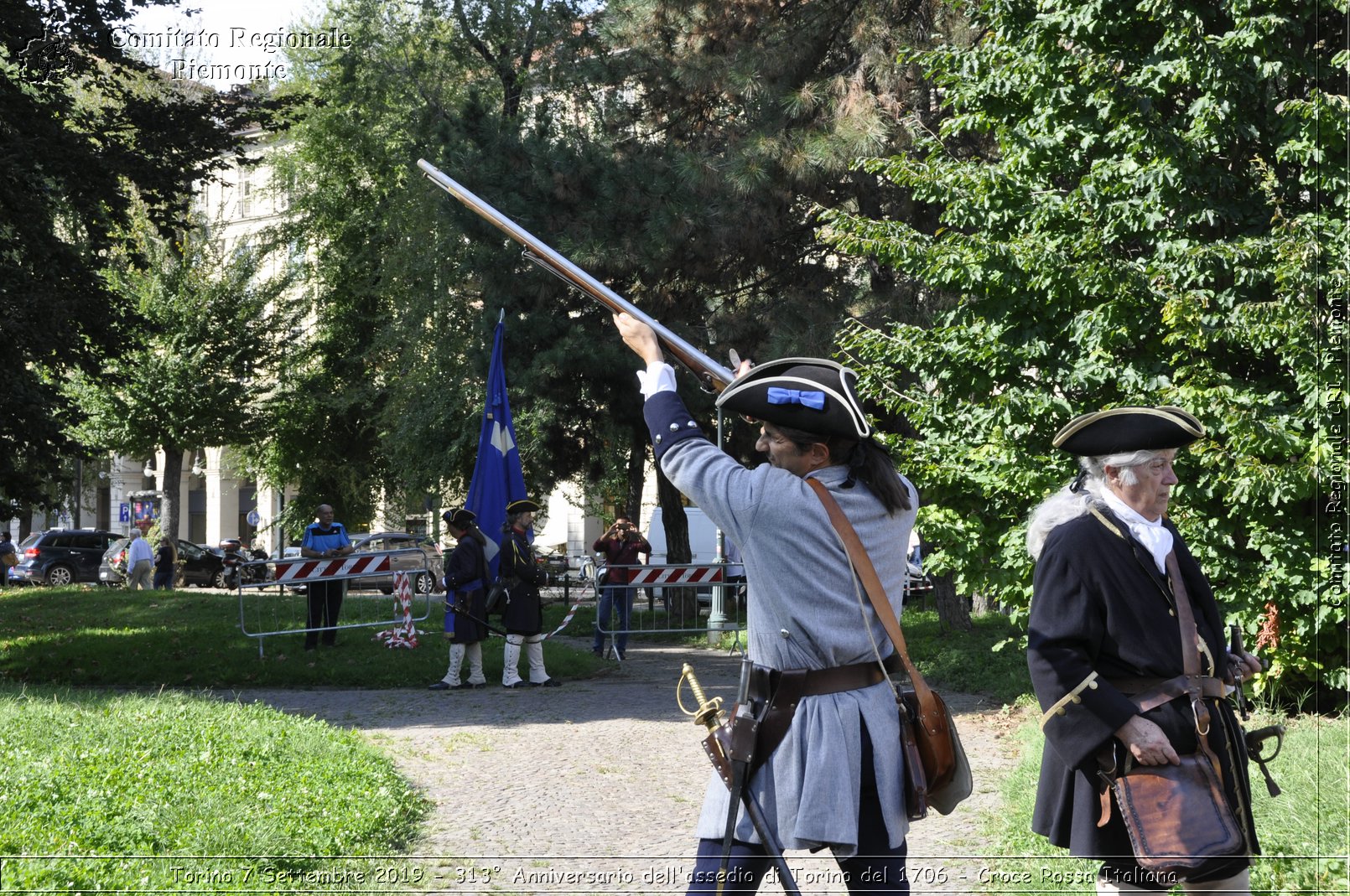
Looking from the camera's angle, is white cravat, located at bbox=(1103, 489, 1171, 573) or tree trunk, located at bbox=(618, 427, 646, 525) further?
tree trunk, located at bbox=(618, 427, 646, 525)

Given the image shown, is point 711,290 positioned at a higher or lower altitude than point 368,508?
higher

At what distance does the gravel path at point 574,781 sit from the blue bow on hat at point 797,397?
328cm

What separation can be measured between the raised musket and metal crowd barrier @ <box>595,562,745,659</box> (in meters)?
10.1

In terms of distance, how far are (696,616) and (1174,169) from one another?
48.4ft

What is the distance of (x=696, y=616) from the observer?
23.1m

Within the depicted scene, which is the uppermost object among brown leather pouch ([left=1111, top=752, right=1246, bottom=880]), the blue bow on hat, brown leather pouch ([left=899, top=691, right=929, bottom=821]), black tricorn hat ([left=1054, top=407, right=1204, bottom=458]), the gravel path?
the blue bow on hat

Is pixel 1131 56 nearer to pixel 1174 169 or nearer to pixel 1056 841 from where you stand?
pixel 1174 169

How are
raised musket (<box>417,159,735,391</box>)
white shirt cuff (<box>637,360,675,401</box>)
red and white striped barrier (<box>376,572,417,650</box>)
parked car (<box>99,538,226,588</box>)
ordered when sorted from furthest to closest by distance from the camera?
parked car (<box>99,538,226,588</box>) < red and white striped barrier (<box>376,572,417,650</box>) < raised musket (<box>417,159,735,391</box>) < white shirt cuff (<box>637,360,675,401</box>)

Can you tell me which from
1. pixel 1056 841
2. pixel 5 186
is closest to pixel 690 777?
pixel 1056 841

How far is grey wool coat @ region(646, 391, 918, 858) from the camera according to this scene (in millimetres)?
3473

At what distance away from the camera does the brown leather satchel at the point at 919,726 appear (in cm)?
359

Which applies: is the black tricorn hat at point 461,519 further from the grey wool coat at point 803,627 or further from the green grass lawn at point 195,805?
the grey wool coat at point 803,627

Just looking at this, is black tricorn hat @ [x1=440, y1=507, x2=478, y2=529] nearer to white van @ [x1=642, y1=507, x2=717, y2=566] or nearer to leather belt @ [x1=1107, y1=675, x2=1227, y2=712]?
leather belt @ [x1=1107, y1=675, x2=1227, y2=712]

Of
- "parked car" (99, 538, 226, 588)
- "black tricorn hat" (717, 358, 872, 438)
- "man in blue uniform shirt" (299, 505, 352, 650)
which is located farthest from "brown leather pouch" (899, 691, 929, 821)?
"parked car" (99, 538, 226, 588)
